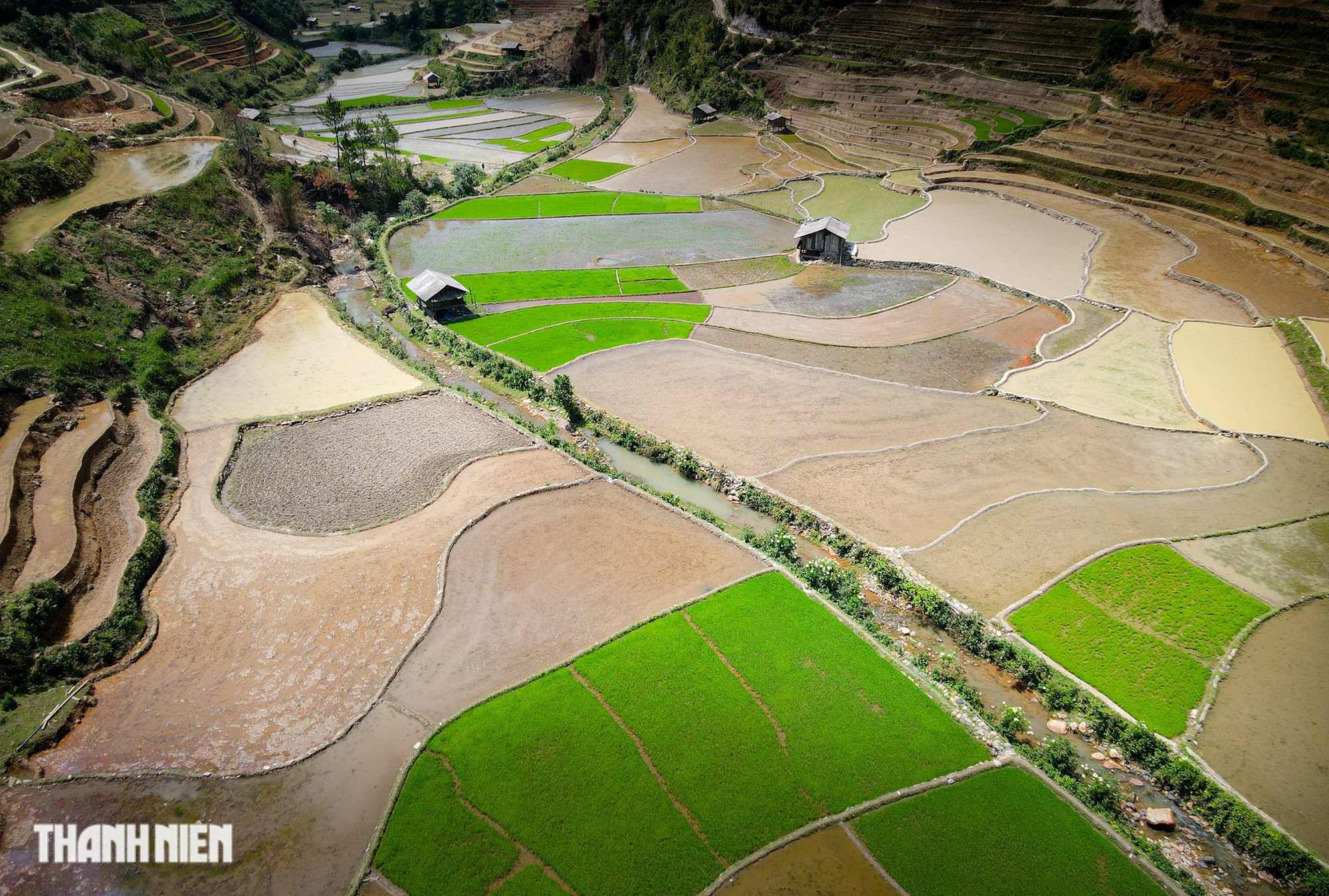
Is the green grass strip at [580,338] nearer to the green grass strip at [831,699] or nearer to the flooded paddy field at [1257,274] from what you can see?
the green grass strip at [831,699]

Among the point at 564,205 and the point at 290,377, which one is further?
the point at 564,205

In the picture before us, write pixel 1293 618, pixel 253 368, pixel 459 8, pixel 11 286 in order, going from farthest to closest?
pixel 459 8
pixel 253 368
pixel 11 286
pixel 1293 618

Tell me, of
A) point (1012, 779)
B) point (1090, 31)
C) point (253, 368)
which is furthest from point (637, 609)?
point (1090, 31)

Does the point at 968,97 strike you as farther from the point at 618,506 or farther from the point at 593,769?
the point at 593,769

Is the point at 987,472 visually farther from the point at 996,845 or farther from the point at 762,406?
the point at 996,845

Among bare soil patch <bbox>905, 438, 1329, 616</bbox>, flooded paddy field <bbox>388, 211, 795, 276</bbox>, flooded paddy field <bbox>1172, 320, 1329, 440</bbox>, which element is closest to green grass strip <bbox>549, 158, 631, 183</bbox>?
flooded paddy field <bbox>388, 211, 795, 276</bbox>

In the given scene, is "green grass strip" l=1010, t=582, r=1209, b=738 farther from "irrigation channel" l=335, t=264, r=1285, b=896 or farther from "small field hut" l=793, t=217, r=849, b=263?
"small field hut" l=793, t=217, r=849, b=263

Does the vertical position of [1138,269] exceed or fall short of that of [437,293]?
it exceeds it

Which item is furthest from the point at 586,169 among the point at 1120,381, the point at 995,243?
the point at 1120,381
